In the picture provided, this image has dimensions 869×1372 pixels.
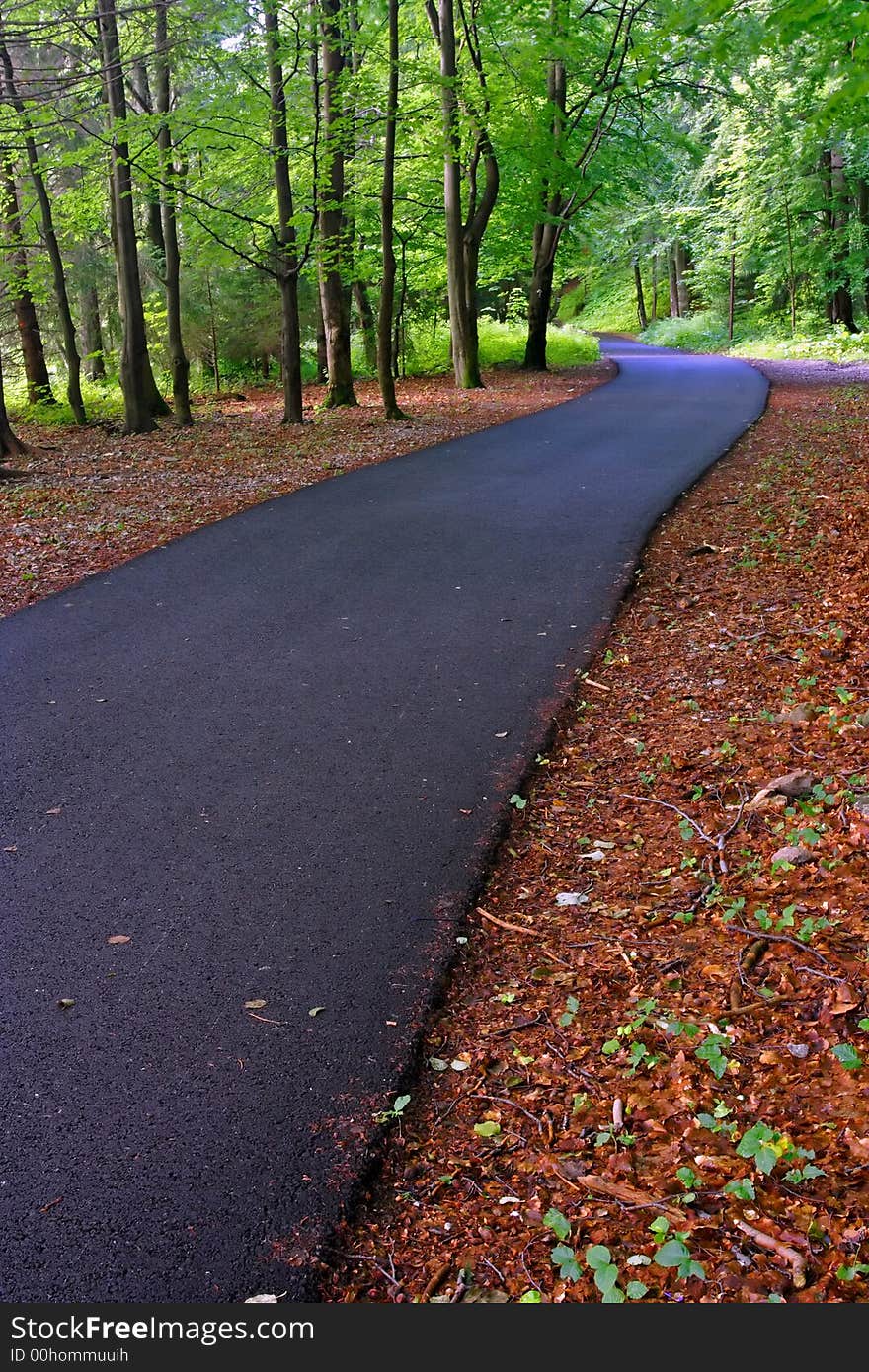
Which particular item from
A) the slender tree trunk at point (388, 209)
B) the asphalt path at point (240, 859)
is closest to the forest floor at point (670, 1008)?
the asphalt path at point (240, 859)

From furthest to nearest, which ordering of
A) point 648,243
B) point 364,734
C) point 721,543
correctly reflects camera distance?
1. point 648,243
2. point 721,543
3. point 364,734

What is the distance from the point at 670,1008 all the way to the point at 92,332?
2881cm

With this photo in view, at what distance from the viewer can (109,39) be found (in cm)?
1496

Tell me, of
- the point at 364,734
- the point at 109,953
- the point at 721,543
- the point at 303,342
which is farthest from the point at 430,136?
the point at 109,953

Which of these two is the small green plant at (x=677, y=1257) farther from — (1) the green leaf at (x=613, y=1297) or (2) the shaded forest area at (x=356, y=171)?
(2) the shaded forest area at (x=356, y=171)

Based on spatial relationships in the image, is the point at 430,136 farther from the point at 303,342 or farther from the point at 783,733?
the point at 783,733

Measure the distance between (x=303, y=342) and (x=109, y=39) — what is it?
48.3 feet

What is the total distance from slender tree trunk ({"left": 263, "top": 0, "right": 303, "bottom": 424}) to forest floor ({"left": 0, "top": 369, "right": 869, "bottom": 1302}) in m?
12.7

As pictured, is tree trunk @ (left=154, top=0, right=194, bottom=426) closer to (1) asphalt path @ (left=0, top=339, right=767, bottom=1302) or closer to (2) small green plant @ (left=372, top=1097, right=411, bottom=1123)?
(1) asphalt path @ (left=0, top=339, right=767, bottom=1302)

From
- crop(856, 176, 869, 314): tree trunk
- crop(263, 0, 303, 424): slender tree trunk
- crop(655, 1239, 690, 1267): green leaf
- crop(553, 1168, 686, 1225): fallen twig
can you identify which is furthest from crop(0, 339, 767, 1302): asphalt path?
crop(856, 176, 869, 314): tree trunk

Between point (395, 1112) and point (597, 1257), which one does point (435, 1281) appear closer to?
point (597, 1257)

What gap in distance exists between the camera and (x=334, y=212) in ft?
61.2

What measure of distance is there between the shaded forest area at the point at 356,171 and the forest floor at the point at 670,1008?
4.10 metres

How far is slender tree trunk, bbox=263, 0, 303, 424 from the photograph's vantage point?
1595 cm
